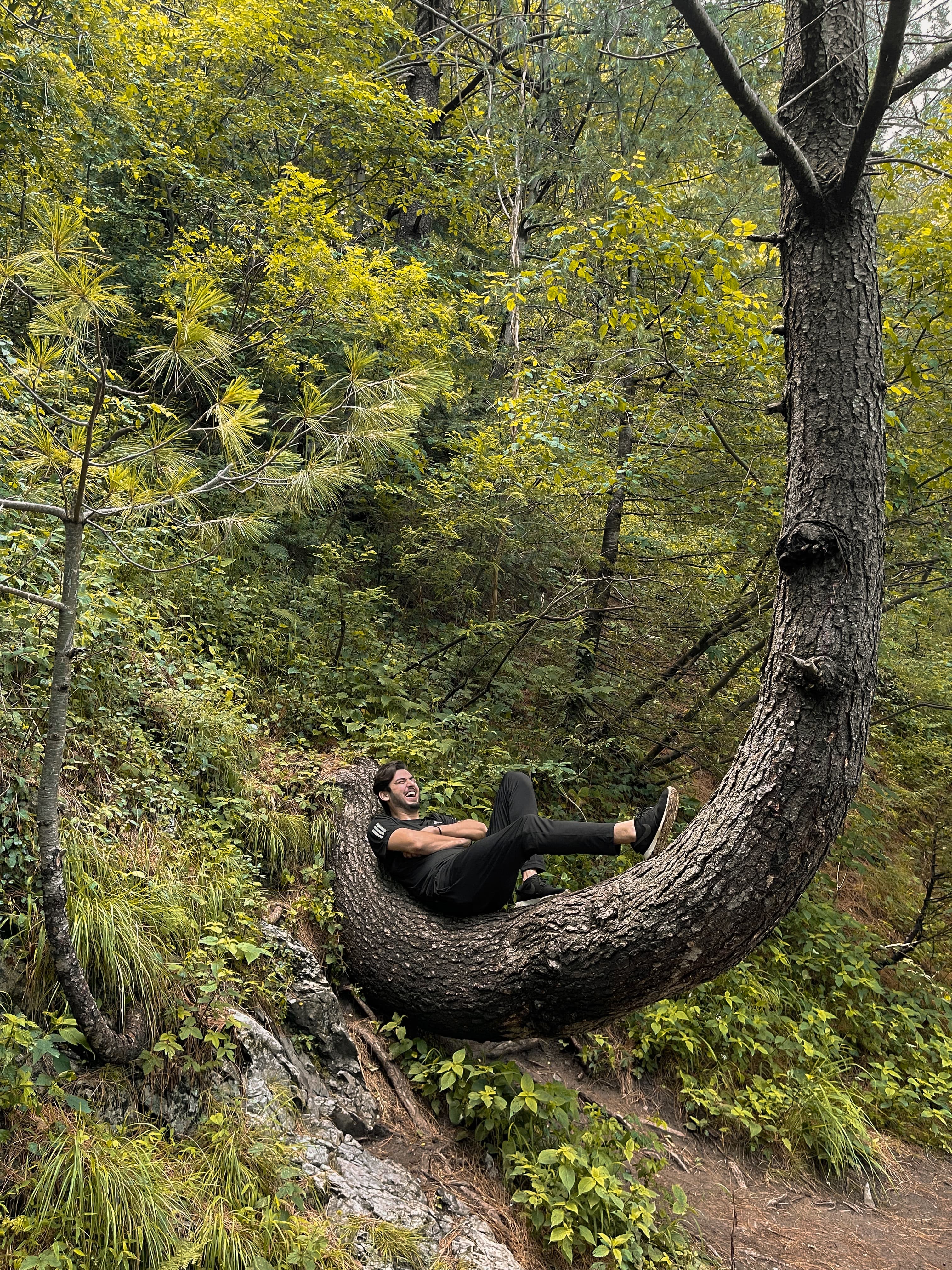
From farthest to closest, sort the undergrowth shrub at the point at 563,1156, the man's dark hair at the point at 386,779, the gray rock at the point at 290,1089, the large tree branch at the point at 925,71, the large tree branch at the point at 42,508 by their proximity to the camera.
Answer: the man's dark hair at the point at 386,779 → the undergrowth shrub at the point at 563,1156 → the gray rock at the point at 290,1089 → the large tree branch at the point at 925,71 → the large tree branch at the point at 42,508

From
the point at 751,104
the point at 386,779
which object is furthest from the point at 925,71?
the point at 386,779

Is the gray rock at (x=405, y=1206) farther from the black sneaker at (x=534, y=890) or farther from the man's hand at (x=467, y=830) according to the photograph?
the man's hand at (x=467, y=830)

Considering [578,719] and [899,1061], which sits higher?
[578,719]

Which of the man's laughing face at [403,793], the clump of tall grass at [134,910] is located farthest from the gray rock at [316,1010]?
the man's laughing face at [403,793]

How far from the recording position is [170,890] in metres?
3.20

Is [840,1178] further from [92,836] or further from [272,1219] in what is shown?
[92,836]

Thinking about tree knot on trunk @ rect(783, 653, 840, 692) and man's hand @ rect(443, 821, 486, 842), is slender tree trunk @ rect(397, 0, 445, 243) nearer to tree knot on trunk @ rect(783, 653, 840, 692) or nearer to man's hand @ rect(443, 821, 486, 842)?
man's hand @ rect(443, 821, 486, 842)

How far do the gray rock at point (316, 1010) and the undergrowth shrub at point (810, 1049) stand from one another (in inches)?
68.2

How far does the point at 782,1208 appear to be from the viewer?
417 centimetres

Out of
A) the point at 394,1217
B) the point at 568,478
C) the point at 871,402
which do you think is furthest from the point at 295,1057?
the point at 568,478

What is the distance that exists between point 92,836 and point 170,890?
1.34 feet

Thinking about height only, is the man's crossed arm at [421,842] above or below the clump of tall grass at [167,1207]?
above

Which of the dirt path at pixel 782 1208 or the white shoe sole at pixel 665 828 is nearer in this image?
the white shoe sole at pixel 665 828

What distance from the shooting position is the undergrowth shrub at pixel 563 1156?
10.6 feet
